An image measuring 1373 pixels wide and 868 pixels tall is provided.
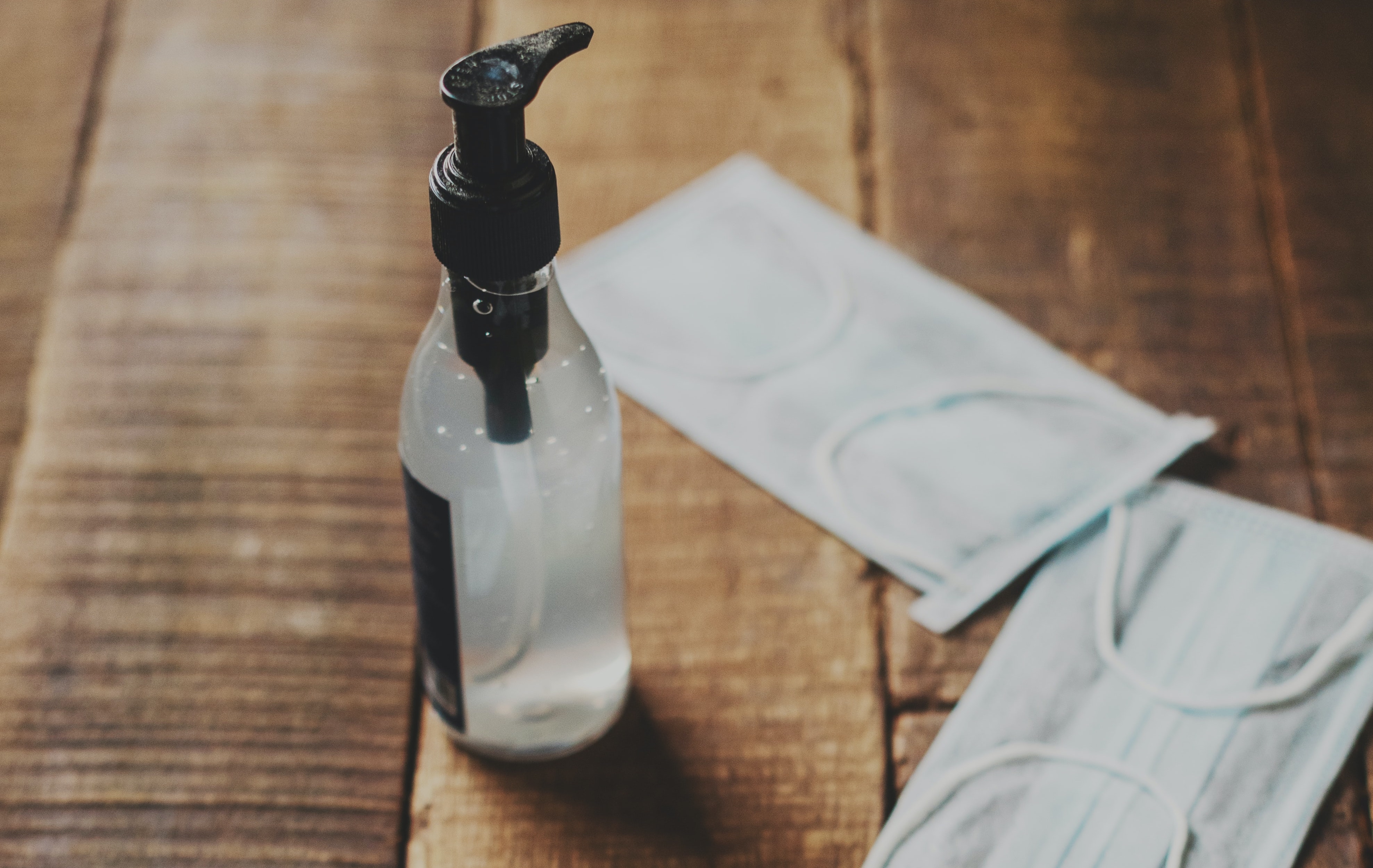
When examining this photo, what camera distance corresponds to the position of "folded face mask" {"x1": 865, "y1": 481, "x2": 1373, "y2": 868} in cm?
44

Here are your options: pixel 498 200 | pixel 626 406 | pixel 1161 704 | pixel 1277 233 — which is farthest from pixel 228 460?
pixel 1277 233

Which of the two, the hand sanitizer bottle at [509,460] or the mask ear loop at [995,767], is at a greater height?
the hand sanitizer bottle at [509,460]

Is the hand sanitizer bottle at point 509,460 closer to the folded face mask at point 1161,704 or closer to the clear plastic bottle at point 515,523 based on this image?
the clear plastic bottle at point 515,523

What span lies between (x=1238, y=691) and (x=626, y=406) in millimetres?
282

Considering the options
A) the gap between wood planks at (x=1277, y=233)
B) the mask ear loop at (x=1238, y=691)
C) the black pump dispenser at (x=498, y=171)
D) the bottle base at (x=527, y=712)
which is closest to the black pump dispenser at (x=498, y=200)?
the black pump dispenser at (x=498, y=171)

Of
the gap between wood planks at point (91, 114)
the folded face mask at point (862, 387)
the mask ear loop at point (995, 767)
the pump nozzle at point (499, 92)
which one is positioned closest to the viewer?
the pump nozzle at point (499, 92)

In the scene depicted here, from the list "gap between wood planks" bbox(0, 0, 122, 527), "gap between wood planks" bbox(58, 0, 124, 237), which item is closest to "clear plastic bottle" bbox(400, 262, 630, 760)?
"gap between wood planks" bbox(0, 0, 122, 527)

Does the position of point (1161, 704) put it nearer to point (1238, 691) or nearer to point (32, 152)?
point (1238, 691)

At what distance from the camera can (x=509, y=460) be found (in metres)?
0.39

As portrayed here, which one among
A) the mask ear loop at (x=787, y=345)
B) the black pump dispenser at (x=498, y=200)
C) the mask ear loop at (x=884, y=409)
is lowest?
the mask ear loop at (x=884, y=409)

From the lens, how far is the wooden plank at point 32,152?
0.58 m

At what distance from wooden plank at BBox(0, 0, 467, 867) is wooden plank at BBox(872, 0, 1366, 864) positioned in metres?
0.23

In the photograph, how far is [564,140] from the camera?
26.4 inches

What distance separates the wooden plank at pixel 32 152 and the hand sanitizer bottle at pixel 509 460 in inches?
9.6
